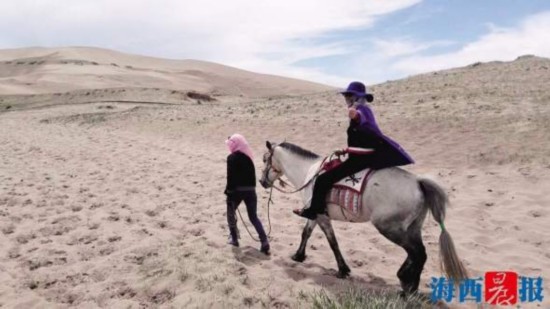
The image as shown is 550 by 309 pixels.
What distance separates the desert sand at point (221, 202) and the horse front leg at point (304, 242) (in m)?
0.14

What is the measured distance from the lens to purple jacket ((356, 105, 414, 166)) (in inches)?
240

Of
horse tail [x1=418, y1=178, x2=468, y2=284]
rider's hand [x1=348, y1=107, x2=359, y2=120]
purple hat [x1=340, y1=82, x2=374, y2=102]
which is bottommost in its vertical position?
horse tail [x1=418, y1=178, x2=468, y2=284]

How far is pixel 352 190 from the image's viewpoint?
20.5 feet

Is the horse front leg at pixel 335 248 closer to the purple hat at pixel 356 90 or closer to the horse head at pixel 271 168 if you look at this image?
the horse head at pixel 271 168

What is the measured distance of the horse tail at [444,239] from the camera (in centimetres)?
583

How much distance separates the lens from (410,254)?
19.3 ft

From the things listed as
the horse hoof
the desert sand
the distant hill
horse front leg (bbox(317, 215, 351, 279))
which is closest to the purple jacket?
the desert sand

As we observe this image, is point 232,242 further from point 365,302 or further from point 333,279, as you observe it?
point 365,302

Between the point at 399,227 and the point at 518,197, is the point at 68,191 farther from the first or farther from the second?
the point at 518,197

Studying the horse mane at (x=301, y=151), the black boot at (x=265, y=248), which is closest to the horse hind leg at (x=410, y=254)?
the horse mane at (x=301, y=151)

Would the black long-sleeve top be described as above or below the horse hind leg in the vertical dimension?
above

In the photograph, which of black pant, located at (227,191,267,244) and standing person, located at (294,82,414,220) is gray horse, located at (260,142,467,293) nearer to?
standing person, located at (294,82,414,220)

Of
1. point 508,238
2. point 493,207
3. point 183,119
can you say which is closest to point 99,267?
point 508,238

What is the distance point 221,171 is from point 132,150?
205 inches
